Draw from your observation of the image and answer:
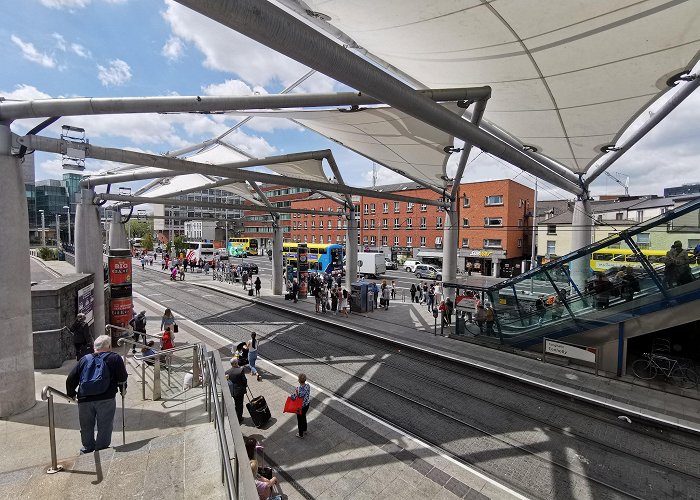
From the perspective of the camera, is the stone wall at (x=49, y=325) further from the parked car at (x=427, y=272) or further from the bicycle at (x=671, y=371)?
the parked car at (x=427, y=272)

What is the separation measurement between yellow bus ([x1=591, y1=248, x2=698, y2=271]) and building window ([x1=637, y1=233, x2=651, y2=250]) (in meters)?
0.18

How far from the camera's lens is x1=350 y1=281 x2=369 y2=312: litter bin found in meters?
→ 19.9

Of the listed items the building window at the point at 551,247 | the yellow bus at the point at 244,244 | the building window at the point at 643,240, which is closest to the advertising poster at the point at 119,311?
the building window at the point at 643,240

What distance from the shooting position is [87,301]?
11352mm

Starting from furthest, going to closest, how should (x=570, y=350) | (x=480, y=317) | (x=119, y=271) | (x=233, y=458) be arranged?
(x=480, y=317)
(x=119, y=271)
(x=570, y=350)
(x=233, y=458)

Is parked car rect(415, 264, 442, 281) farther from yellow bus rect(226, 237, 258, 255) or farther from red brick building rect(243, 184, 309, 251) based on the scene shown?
yellow bus rect(226, 237, 258, 255)

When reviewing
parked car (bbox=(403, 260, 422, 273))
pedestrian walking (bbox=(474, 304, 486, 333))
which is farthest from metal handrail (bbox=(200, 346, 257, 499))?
parked car (bbox=(403, 260, 422, 273))

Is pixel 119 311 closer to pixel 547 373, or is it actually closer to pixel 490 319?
pixel 490 319

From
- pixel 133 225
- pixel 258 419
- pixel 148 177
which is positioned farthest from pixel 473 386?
pixel 133 225

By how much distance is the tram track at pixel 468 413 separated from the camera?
648cm

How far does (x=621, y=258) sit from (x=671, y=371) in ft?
11.9

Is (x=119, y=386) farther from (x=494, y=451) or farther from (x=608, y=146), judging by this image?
→ (x=608, y=146)

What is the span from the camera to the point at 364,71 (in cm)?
457

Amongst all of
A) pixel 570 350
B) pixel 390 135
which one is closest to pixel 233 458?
pixel 570 350
